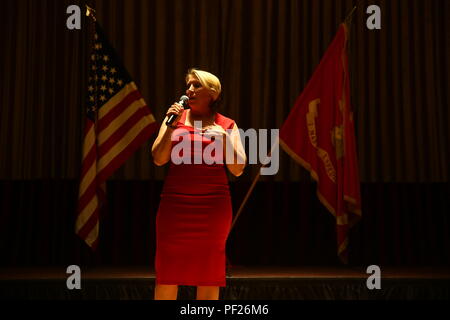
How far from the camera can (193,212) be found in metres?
3.30

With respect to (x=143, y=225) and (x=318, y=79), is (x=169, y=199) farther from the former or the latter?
(x=143, y=225)

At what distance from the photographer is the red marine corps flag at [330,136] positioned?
16.2 ft

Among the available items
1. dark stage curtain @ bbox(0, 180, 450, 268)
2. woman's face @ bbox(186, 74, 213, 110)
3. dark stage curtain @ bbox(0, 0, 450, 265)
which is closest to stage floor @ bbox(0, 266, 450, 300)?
dark stage curtain @ bbox(0, 180, 450, 268)

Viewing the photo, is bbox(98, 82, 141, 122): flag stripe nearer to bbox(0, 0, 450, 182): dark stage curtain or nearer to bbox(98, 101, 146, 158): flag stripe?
bbox(98, 101, 146, 158): flag stripe

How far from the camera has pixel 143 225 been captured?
6.20 m

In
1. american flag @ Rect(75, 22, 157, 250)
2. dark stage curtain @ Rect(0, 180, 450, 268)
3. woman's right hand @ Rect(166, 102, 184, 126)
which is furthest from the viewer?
dark stage curtain @ Rect(0, 180, 450, 268)

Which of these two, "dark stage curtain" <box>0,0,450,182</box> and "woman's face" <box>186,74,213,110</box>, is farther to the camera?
"dark stage curtain" <box>0,0,450,182</box>

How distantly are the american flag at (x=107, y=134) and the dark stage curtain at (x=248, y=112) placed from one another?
2.40ft

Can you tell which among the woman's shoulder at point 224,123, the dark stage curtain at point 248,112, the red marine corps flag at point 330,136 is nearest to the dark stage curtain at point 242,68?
the dark stage curtain at point 248,112

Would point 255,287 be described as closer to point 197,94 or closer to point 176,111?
point 197,94

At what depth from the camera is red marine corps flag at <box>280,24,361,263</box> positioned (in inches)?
195

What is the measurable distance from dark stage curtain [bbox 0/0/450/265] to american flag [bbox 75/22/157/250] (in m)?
0.73

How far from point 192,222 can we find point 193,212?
2.0 inches
